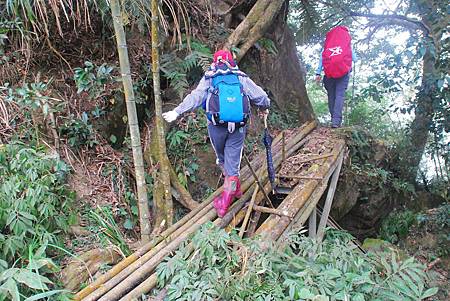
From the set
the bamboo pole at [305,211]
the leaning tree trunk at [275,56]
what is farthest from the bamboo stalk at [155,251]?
the leaning tree trunk at [275,56]

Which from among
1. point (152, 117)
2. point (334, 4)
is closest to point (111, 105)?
point (152, 117)

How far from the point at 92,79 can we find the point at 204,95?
194cm

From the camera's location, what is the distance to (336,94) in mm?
6598

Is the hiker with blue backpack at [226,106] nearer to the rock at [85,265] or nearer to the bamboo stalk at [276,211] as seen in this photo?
the bamboo stalk at [276,211]

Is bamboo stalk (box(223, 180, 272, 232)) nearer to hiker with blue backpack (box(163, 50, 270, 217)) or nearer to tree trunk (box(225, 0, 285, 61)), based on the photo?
hiker with blue backpack (box(163, 50, 270, 217))

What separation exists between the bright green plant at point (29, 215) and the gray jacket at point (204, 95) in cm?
151

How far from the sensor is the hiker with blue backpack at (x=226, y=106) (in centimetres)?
374

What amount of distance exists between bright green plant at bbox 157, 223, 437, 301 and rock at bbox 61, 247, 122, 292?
70cm

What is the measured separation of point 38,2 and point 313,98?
12601mm

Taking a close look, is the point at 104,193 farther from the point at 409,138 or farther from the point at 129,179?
the point at 409,138

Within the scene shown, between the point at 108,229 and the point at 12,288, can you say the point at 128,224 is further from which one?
the point at 12,288

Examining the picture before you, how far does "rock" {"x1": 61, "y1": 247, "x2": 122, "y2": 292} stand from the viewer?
3.29 meters

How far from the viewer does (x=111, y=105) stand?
5.14 meters

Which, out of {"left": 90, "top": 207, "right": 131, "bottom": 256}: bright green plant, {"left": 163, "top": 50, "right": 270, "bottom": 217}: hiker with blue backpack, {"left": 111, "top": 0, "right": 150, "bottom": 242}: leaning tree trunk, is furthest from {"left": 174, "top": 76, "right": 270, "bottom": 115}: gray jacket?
{"left": 90, "top": 207, "right": 131, "bottom": 256}: bright green plant
